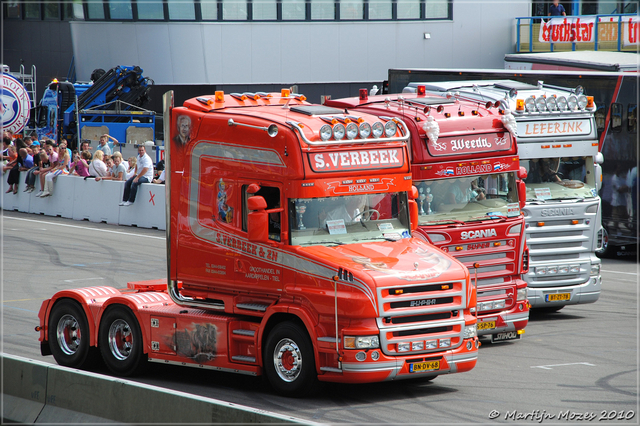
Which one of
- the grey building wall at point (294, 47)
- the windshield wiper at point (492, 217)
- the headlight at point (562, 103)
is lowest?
the windshield wiper at point (492, 217)

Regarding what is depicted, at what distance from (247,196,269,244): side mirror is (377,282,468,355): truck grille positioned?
1.48 m

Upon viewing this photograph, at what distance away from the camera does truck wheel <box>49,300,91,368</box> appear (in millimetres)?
11641

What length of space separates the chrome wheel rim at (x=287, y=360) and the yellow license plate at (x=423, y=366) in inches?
49.0

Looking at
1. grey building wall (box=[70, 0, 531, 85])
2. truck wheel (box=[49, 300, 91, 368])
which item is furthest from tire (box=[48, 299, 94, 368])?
grey building wall (box=[70, 0, 531, 85])

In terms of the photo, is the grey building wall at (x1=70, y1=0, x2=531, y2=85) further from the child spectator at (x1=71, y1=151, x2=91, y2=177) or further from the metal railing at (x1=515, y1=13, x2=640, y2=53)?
the child spectator at (x1=71, y1=151, x2=91, y2=177)

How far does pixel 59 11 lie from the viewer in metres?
45.6

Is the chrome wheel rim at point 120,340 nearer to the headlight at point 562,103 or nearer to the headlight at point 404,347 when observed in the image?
the headlight at point 404,347

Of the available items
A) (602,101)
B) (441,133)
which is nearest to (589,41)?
(602,101)

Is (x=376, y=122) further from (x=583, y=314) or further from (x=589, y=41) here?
(x=589, y=41)

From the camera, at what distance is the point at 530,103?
14.8m

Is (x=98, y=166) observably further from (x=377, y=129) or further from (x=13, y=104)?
(x=377, y=129)

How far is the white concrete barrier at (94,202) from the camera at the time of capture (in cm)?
2521

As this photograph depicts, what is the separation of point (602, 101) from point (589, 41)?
16.7 m

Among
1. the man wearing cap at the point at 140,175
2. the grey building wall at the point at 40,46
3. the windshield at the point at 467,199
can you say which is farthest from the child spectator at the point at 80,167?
the grey building wall at the point at 40,46
